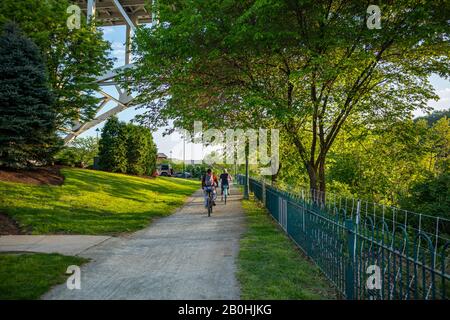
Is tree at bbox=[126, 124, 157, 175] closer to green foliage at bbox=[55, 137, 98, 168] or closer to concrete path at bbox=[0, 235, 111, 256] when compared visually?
green foliage at bbox=[55, 137, 98, 168]

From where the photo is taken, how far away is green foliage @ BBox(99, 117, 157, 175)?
101ft

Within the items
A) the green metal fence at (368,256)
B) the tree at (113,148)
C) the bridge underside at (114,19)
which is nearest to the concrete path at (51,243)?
the green metal fence at (368,256)

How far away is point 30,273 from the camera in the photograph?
575cm

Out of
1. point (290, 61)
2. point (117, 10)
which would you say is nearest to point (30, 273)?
point (290, 61)

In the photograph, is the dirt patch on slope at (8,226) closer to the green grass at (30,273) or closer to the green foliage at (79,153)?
the green grass at (30,273)

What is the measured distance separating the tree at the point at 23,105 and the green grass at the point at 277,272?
12.3 metres

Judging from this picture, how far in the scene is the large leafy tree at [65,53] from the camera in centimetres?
2077

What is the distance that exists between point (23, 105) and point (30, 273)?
43.7 feet

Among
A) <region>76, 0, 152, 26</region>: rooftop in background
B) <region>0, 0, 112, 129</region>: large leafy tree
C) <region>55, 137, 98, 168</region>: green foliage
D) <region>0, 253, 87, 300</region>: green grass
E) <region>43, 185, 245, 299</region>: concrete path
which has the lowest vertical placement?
<region>43, 185, 245, 299</region>: concrete path

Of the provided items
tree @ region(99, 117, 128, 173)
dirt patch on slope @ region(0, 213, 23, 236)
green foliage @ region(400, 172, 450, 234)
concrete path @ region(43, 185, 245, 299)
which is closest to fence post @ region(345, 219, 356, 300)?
concrete path @ region(43, 185, 245, 299)

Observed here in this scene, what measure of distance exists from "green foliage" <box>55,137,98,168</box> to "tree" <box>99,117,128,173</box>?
192 centimetres

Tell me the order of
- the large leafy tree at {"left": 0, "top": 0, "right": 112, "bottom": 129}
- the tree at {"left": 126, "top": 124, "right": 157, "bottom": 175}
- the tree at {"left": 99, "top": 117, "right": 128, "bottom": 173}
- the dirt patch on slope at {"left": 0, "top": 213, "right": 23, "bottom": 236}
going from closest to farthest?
1. the dirt patch on slope at {"left": 0, "top": 213, "right": 23, "bottom": 236}
2. the large leafy tree at {"left": 0, "top": 0, "right": 112, "bottom": 129}
3. the tree at {"left": 99, "top": 117, "right": 128, "bottom": 173}
4. the tree at {"left": 126, "top": 124, "right": 157, "bottom": 175}
